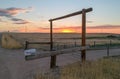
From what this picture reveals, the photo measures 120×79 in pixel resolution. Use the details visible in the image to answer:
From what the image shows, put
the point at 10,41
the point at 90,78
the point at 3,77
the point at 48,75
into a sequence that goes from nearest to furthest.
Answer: the point at 90,78
the point at 48,75
the point at 3,77
the point at 10,41

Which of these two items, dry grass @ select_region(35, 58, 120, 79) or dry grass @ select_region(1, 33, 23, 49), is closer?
dry grass @ select_region(35, 58, 120, 79)

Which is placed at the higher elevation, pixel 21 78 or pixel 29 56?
pixel 29 56

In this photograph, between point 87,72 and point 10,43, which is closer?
point 87,72

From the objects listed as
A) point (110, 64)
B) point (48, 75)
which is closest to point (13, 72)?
point (48, 75)

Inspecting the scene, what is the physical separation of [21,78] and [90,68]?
243cm

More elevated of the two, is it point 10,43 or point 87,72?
point 10,43

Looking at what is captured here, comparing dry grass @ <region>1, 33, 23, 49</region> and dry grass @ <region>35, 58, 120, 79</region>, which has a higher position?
dry grass @ <region>1, 33, 23, 49</region>

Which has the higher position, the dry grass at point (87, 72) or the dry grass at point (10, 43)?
the dry grass at point (10, 43)

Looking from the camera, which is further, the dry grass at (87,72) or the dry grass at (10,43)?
the dry grass at (10,43)

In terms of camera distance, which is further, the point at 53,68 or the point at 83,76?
the point at 53,68

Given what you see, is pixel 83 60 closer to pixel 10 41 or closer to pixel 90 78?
pixel 90 78

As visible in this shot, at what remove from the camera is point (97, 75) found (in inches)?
328

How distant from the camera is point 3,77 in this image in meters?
9.53

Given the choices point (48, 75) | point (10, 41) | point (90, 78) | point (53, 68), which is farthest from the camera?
point (10, 41)
